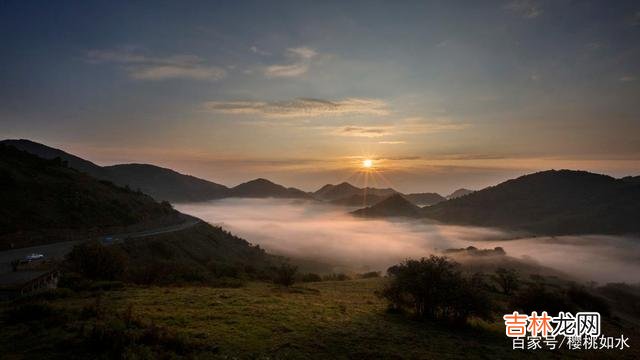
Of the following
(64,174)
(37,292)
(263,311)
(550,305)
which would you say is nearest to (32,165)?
(64,174)

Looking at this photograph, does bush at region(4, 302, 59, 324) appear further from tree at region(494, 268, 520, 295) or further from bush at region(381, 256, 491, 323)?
tree at region(494, 268, 520, 295)

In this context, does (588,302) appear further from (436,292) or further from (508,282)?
(436,292)

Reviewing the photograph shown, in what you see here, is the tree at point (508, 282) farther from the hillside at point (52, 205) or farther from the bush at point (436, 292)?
the hillside at point (52, 205)

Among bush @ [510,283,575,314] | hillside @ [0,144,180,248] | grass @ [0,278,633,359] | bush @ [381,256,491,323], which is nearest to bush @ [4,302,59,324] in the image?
grass @ [0,278,633,359]

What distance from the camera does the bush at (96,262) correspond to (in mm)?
36906

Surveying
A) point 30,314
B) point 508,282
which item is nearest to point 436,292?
point 30,314

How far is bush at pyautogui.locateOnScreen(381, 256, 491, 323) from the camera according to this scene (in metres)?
28.4

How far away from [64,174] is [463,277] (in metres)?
112

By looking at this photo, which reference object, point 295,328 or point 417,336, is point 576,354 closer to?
point 417,336

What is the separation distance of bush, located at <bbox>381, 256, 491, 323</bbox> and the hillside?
54076mm

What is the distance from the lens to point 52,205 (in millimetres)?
76562

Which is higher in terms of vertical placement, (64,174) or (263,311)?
(64,174)

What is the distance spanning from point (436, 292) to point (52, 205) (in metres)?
78.8

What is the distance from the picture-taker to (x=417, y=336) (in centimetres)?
2338
